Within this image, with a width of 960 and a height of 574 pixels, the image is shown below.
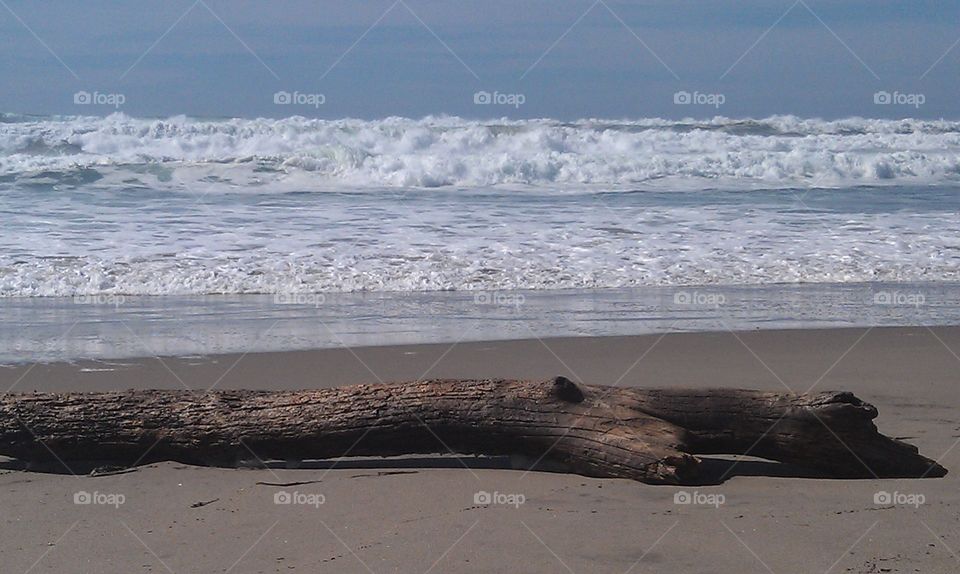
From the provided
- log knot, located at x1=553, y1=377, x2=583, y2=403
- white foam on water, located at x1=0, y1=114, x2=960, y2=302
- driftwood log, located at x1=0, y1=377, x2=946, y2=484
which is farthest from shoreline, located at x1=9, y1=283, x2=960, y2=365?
log knot, located at x1=553, y1=377, x2=583, y2=403

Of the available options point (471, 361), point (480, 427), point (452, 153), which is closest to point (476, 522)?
point (480, 427)

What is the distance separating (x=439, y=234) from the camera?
1303 cm

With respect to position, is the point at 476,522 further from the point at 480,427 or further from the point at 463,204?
the point at 463,204

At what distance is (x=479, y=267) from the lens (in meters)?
11.0

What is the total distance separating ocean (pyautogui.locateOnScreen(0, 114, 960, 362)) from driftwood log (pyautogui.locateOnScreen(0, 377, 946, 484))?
257cm

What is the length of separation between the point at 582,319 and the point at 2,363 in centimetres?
451

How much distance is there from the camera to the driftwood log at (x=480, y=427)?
423cm

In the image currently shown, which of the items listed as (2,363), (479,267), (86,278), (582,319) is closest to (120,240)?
(86,278)

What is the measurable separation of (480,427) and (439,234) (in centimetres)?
879

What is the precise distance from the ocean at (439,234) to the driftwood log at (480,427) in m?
2.57

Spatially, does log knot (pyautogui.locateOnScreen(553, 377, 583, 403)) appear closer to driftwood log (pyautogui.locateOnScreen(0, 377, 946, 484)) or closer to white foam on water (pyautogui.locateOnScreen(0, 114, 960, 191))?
driftwood log (pyautogui.locateOnScreen(0, 377, 946, 484))

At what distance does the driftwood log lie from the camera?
4.23 meters

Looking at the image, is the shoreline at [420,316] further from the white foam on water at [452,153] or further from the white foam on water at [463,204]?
the white foam on water at [452,153]

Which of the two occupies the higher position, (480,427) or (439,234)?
(439,234)
